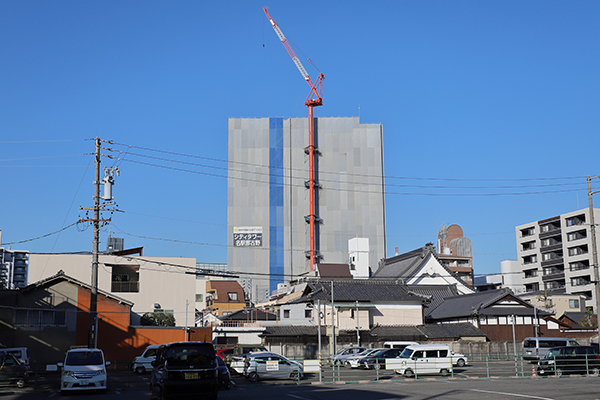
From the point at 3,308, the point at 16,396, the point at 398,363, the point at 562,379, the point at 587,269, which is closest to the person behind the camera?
the point at 16,396

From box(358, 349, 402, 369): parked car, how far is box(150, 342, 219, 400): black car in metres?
24.2

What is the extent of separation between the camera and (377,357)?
39.9 m

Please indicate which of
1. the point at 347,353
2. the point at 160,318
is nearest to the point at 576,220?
the point at 347,353

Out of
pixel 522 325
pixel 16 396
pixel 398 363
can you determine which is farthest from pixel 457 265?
pixel 16 396

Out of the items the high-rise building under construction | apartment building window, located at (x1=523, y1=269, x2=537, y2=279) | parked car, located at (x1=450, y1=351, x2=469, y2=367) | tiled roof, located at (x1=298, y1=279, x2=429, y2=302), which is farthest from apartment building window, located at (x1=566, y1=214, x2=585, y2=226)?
parked car, located at (x1=450, y1=351, x2=469, y2=367)

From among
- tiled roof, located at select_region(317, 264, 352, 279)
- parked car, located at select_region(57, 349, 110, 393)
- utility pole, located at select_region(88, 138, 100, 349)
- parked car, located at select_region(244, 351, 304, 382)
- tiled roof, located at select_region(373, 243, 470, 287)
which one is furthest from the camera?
tiled roof, located at select_region(317, 264, 352, 279)

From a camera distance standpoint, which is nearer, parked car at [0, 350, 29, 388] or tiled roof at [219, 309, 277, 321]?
parked car at [0, 350, 29, 388]

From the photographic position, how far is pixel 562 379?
30.0 meters

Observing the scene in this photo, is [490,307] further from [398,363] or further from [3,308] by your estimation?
[3,308]

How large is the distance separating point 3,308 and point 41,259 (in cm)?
1875

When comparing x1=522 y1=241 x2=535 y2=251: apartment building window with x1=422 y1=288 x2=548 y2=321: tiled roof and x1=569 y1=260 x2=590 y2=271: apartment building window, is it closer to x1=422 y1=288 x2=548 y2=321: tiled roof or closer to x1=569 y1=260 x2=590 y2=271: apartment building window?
x1=569 y1=260 x2=590 y2=271: apartment building window

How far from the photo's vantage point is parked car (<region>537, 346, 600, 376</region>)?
32309 mm

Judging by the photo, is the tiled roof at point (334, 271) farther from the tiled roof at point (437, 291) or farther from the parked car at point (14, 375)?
the parked car at point (14, 375)

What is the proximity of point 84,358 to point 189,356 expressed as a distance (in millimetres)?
9479
